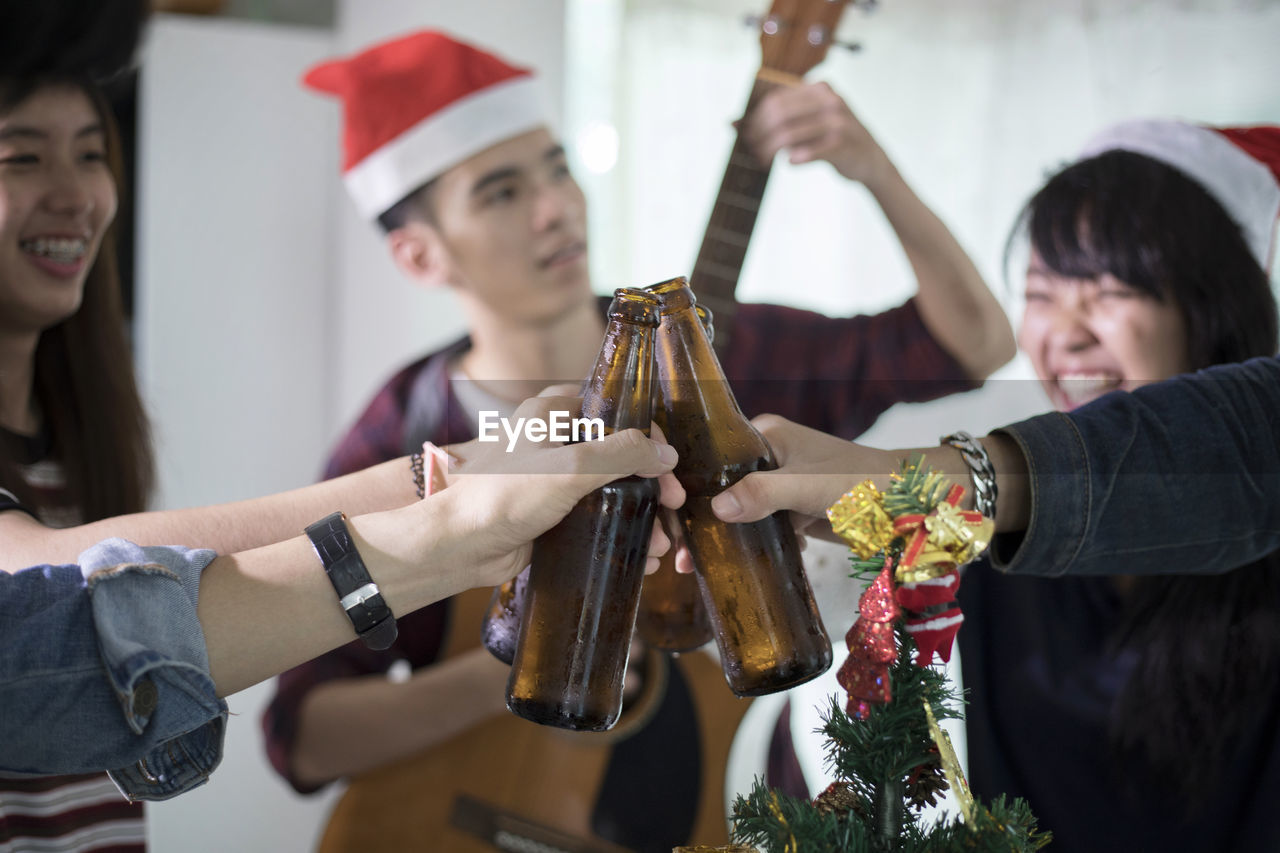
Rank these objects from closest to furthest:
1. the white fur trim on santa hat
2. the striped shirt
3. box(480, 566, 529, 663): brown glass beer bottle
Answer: box(480, 566, 529, 663): brown glass beer bottle < the striped shirt < the white fur trim on santa hat

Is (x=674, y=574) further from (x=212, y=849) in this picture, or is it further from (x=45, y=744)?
(x=212, y=849)

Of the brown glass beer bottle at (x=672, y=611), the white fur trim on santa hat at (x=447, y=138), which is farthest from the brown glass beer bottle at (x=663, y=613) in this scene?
the white fur trim on santa hat at (x=447, y=138)

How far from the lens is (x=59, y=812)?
0.86 metres

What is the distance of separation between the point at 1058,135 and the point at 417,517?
0.92 meters

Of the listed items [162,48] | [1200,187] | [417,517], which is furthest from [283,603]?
[162,48]

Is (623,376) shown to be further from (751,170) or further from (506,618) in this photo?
(751,170)

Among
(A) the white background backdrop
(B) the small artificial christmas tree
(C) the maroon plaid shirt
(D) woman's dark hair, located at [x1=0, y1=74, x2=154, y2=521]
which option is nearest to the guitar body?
(C) the maroon plaid shirt

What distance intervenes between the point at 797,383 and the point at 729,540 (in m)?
0.68

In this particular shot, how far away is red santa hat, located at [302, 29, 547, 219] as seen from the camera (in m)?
1.44

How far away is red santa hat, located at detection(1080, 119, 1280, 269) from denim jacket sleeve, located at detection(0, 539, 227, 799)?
3.34 ft

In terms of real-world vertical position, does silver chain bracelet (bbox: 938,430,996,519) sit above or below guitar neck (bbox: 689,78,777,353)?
below

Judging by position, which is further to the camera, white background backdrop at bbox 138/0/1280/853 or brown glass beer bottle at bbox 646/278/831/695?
white background backdrop at bbox 138/0/1280/853

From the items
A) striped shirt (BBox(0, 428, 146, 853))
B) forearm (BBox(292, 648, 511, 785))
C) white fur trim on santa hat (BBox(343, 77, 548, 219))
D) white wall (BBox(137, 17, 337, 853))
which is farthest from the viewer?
white wall (BBox(137, 17, 337, 853))
